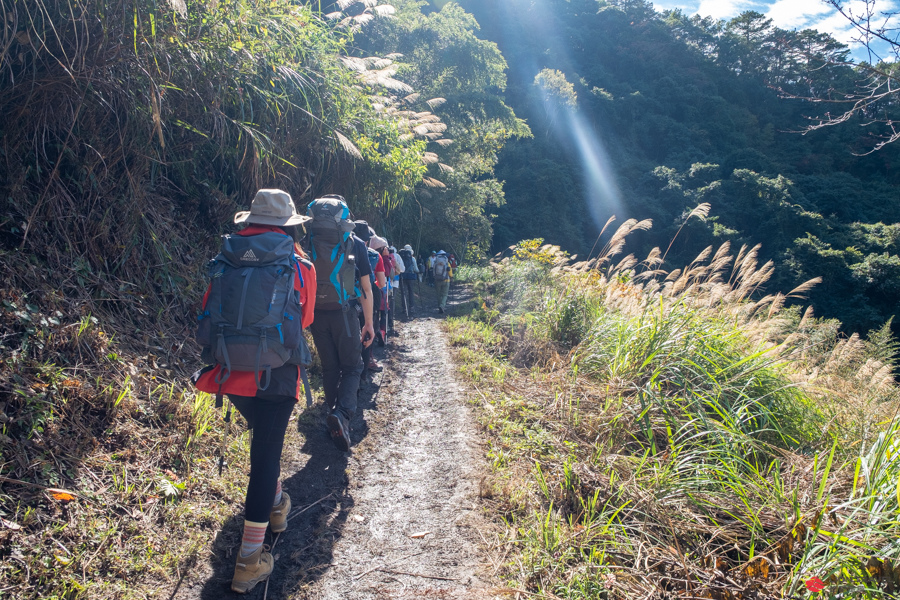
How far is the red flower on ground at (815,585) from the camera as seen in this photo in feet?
5.94

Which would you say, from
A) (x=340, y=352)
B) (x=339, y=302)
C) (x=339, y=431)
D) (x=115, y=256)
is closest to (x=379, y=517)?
(x=339, y=431)

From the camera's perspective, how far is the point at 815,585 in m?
1.84

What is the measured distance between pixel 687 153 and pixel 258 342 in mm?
49725

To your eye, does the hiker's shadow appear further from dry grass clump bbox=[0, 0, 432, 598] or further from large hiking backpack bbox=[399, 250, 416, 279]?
large hiking backpack bbox=[399, 250, 416, 279]

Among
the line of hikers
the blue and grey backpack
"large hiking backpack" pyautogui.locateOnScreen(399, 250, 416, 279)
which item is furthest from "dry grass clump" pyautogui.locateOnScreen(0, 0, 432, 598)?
"large hiking backpack" pyautogui.locateOnScreen(399, 250, 416, 279)

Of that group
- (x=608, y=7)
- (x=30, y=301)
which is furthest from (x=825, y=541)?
(x=608, y=7)

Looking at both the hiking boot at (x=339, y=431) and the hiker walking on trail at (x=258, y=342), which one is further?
the hiking boot at (x=339, y=431)

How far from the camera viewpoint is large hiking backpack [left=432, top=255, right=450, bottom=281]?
11742 millimetres

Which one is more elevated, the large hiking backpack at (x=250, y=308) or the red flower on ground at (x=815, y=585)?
the large hiking backpack at (x=250, y=308)

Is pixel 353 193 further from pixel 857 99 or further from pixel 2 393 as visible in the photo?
pixel 857 99

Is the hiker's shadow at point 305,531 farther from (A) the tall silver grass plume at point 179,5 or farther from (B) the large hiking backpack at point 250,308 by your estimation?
(A) the tall silver grass plume at point 179,5

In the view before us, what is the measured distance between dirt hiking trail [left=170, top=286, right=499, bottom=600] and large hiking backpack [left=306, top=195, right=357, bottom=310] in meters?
1.33

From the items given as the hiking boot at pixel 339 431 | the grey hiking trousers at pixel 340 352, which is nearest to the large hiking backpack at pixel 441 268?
the grey hiking trousers at pixel 340 352

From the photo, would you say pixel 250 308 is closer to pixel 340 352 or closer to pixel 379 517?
pixel 379 517
